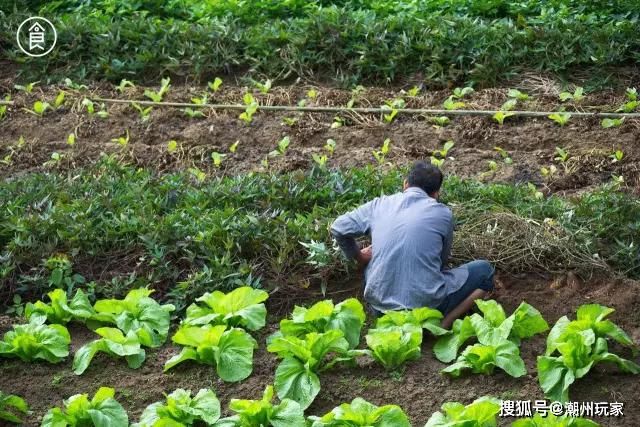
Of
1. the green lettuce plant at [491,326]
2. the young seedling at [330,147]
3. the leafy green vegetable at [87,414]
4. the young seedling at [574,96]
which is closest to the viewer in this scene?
the leafy green vegetable at [87,414]

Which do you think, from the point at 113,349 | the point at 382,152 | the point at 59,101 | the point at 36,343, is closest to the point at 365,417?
the point at 113,349

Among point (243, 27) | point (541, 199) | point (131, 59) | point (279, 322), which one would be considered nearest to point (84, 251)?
point (279, 322)

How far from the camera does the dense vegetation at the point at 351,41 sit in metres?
11.0

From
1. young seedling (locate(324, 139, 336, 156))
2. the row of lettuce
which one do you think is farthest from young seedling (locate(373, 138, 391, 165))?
the row of lettuce

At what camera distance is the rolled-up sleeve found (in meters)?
7.53

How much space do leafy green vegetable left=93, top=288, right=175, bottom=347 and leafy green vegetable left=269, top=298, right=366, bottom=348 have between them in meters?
0.66

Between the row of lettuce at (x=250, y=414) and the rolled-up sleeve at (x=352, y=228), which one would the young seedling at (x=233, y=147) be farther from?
the row of lettuce at (x=250, y=414)

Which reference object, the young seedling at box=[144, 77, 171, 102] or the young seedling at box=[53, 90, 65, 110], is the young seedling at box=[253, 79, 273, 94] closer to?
the young seedling at box=[144, 77, 171, 102]

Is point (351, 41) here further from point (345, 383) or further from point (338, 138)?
point (345, 383)

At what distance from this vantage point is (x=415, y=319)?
23.0ft

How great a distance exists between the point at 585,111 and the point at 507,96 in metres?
0.69

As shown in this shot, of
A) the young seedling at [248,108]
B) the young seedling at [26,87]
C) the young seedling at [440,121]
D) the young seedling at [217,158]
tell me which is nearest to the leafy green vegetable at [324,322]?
the young seedling at [217,158]

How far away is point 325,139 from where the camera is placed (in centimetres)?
1019

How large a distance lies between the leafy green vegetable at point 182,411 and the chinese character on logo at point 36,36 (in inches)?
252
